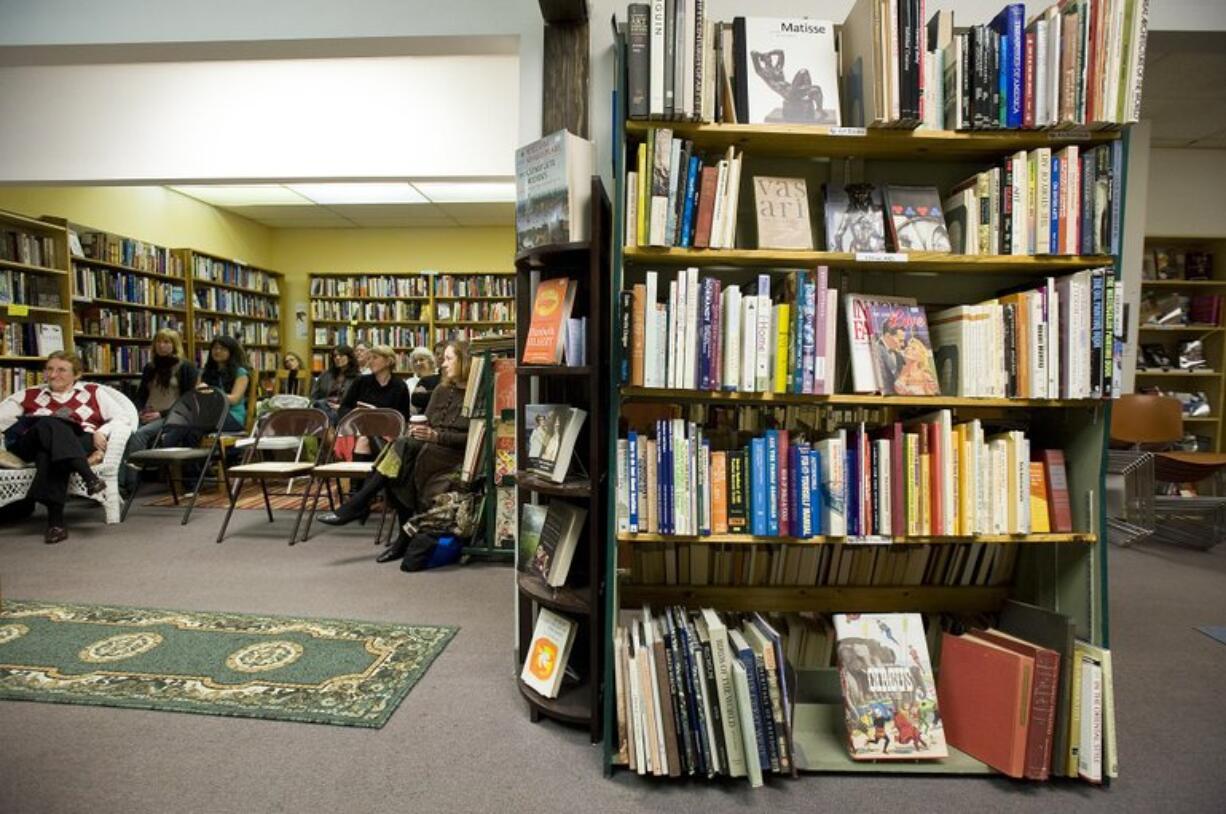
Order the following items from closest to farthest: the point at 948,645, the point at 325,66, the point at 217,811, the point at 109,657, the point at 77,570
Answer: the point at 217,811, the point at 948,645, the point at 109,657, the point at 77,570, the point at 325,66

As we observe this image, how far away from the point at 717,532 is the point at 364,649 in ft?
5.04

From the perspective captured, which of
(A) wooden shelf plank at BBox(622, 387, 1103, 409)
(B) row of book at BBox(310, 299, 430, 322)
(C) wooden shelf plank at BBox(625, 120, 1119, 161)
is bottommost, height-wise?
(A) wooden shelf plank at BBox(622, 387, 1103, 409)

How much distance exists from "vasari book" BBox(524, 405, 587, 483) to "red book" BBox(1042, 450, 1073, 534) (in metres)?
1.33

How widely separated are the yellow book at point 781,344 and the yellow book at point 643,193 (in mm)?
401

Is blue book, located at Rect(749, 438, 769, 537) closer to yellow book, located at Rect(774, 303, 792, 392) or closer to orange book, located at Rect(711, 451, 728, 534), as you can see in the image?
orange book, located at Rect(711, 451, 728, 534)

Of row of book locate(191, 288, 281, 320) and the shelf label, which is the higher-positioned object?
row of book locate(191, 288, 281, 320)

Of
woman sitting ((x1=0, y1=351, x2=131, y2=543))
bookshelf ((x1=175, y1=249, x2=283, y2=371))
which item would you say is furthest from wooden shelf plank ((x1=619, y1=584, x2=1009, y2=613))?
bookshelf ((x1=175, y1=249, x2=283, y2=371))

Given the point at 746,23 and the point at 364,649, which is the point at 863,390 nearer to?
the point at 746,23

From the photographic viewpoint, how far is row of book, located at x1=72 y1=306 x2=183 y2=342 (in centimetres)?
611

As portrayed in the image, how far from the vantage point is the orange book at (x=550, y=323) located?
1960 millimetres

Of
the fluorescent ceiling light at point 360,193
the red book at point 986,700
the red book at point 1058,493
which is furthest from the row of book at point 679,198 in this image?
the fluorescent ceiling light at point 360,193

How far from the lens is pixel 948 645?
75.5 inches

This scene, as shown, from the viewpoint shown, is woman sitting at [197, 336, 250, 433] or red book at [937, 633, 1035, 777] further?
woman sitting at [197, 336, 250, 433]

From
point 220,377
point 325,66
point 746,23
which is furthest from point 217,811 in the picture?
point 220,377
